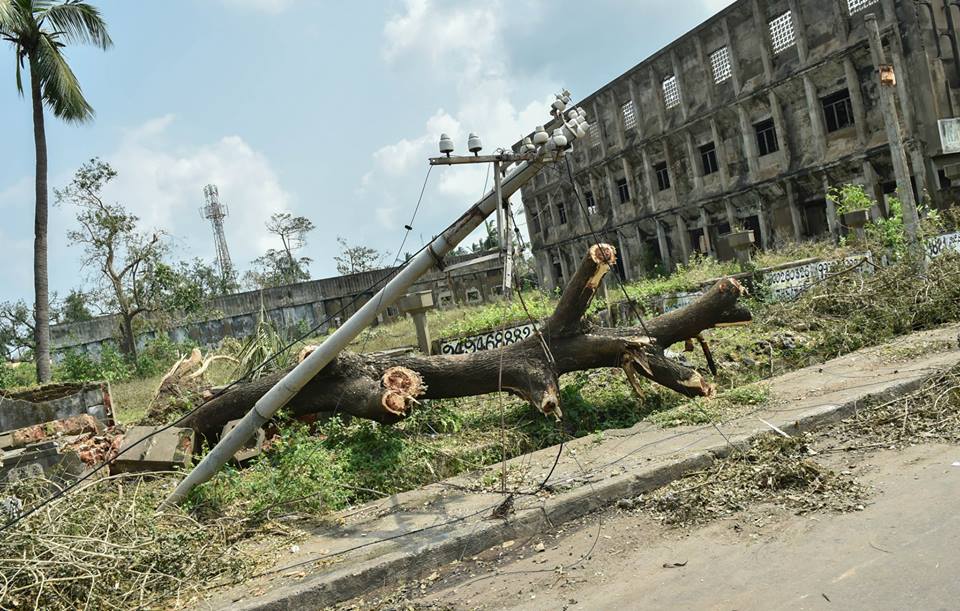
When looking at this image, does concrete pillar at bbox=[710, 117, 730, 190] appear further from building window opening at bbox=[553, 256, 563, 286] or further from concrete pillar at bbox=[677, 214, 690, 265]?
building window opening at bbox=[553, 256, 563, 286]

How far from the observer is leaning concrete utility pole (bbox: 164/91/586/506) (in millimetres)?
5598

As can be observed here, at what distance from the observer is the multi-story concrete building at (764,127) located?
64.3ft

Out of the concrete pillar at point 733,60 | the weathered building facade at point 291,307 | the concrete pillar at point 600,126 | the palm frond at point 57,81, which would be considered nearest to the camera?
the palm frond at point 57,81

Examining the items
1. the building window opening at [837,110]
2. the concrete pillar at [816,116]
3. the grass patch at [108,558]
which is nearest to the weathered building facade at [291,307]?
the concrete pillar at [816,116]

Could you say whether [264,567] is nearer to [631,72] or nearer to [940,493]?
[940,493]

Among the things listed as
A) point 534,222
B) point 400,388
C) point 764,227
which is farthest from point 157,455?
point 534,222

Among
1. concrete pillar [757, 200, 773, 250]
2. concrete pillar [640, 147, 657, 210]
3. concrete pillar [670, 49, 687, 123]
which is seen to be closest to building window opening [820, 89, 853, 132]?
concrete pillar [757, 200, 773, 250]

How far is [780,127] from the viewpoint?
23.5 meters

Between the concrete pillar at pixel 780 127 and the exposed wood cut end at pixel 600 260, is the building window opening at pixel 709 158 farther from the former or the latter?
the exposed wood cut end at pixel 600 260

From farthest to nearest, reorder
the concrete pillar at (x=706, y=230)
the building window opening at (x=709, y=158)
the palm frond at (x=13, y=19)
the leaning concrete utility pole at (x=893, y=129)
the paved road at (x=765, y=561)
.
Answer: the concrete pillar at (x=706, y=230)
the building window opening at (x=709, y=158)
the palm frond at (x=13, y=19)
the leaning concrete utility pole at (x=893, y=129)
the paved road at (x=765, y=561)

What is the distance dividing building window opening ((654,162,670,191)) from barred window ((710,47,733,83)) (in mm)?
4404

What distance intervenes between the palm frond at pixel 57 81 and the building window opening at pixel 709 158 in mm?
21345

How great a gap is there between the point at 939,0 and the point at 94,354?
3596 cm

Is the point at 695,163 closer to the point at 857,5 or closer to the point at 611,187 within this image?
the point at 611,187
